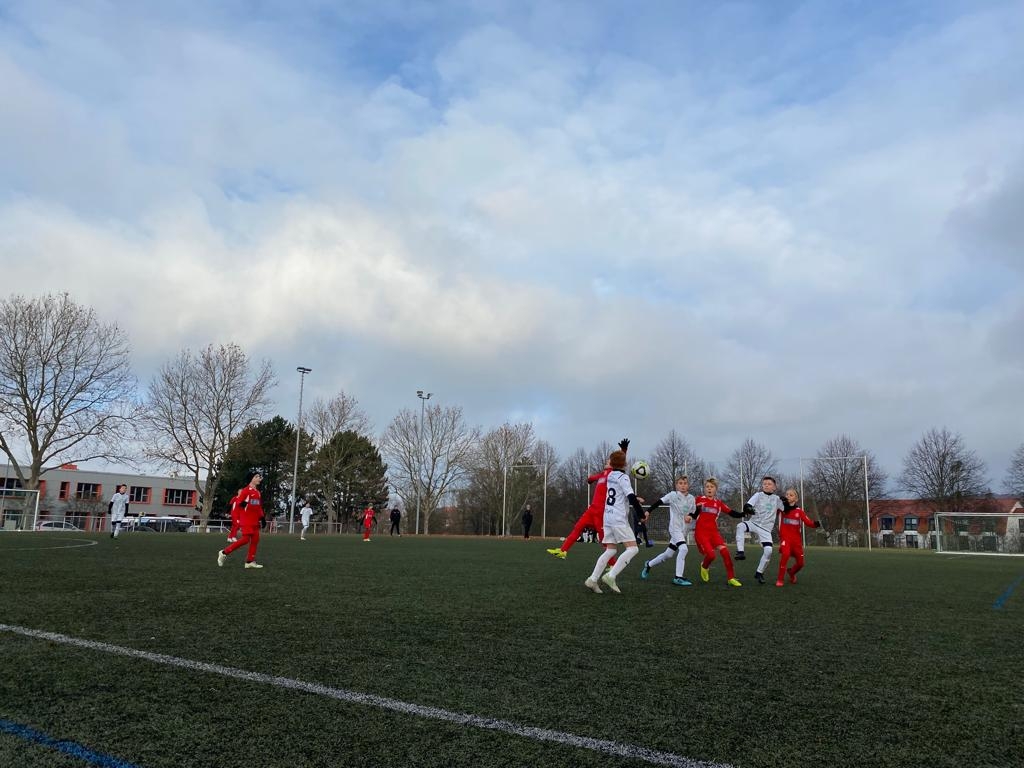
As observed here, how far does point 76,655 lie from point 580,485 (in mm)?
70007

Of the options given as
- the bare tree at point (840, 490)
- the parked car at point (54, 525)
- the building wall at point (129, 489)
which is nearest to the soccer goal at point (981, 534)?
the bare tree at point (840, 490)

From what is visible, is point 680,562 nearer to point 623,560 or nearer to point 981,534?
point 623,560

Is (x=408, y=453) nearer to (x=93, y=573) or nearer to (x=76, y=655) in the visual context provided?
(x=93, y=573)

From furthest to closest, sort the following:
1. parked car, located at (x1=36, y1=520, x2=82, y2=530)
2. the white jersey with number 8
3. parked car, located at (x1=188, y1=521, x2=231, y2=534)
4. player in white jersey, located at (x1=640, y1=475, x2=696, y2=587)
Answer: parked car, located at (x1=188, y1=521, x2=231, y2=534)
parked car, located at (x1=36, y1=520, x2=82, y2=530)
player in white jersey, located at (x1=640, y1=475, x2=696, y2=587)
the white jersey with number 8

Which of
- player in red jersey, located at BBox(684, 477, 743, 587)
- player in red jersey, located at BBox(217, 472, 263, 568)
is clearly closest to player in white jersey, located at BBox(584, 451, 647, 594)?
player in red jersey, located at BBox(684, 477, 743, 587)

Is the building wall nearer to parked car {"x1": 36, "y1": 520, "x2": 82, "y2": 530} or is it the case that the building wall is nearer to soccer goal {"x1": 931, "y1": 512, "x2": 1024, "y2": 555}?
parked car {"x1": 36, "y1": 520, "x2": 82, "y2": 530}

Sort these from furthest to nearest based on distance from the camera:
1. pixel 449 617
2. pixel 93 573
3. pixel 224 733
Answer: pixel 93 573
pixel 449 617
pixel 224 733

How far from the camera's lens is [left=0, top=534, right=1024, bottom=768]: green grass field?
10.8 ft

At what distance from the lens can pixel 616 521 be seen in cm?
1009

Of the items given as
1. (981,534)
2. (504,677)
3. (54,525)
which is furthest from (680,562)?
(54,525)

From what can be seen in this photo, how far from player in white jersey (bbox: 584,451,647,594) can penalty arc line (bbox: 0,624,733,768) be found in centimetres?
611

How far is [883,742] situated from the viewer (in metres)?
3.51

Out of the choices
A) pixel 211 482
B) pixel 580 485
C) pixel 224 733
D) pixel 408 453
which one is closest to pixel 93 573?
pixel 224 733

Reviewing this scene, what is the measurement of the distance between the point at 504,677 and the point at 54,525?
1929 inches
